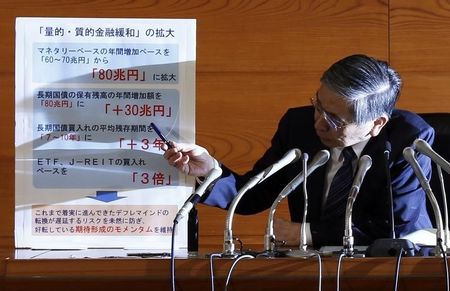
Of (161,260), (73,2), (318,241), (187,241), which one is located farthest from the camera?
(73,2)

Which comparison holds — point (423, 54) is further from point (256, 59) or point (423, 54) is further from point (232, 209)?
point (232, 209)

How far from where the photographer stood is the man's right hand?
1945mm

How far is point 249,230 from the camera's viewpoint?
3.03 meters

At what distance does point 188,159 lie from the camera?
202 cm

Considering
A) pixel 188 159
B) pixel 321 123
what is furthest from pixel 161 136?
pixel 321 123

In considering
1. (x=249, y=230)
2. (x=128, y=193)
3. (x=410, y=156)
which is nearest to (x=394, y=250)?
(x=410, y=156)

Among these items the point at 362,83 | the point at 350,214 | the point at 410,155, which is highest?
the point at 362,83

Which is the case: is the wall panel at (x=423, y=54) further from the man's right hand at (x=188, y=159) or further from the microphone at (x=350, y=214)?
the microphone at (x=350, y=214)

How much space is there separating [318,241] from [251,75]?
0.99 metres

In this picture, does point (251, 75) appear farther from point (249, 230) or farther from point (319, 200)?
point (319, 200)

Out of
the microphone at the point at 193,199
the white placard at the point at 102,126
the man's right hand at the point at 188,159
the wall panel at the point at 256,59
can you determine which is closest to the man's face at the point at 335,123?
the man's right hand at the point at 188,159

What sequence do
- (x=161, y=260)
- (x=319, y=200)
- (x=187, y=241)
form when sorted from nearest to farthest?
(x=161, y=260), (x=187, y=241), (x=319, y=200)

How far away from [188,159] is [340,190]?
45 cm

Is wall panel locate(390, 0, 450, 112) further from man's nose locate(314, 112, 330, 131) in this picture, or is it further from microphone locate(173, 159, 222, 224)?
microphone locate(173, 159, 222, 224)
